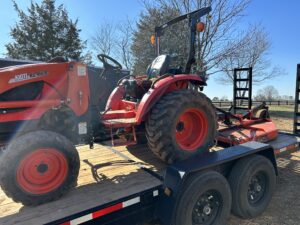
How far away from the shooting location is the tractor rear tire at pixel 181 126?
304cm

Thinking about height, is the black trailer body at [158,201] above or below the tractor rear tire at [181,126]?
below

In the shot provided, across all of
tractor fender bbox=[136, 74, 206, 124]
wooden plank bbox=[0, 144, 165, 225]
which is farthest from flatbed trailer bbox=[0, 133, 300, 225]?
tractor fender bbox=[136, 74, 206, 124]

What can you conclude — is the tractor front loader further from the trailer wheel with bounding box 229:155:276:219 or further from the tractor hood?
the trailer wheel with bounding box 229:155:276:219

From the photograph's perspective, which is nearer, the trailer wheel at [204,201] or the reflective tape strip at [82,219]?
the reflective tape strip at [82,219]

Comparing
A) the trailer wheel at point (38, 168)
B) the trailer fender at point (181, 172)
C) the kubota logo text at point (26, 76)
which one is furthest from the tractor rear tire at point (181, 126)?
the kubota logo text at point (26, 76)

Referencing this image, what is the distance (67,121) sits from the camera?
271 cm

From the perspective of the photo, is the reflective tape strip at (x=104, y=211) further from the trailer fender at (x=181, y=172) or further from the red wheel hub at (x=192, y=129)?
the red wheel hub at (x=192, y=129)

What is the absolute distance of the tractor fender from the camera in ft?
10.1

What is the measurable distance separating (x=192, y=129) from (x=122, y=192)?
1.46 metres

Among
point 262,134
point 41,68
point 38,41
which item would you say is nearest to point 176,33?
point 262,134

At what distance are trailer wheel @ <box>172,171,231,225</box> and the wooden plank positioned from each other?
0.33 m

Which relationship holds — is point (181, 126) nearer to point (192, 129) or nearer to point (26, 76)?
point (192, 129)

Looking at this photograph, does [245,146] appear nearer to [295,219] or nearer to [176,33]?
[295,219]

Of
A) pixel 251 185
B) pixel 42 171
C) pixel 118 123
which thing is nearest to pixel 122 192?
pixel 42 171
